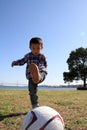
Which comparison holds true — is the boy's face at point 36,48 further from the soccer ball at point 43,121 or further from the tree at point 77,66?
the tree at point 77,66

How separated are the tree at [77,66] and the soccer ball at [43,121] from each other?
7719cm

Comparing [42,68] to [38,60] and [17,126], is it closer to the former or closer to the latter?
[38,60]

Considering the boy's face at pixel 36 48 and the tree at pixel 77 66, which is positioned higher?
the tree at pixel 77 66

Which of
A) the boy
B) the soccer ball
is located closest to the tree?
the boy

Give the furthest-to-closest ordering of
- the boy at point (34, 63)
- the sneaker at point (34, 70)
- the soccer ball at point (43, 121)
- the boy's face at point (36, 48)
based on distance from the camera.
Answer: the boy at point (34, 63) < the boy's face at point (36, 48) < the sneaker at point (34, 70) < the soccer ball at point (43, 121)

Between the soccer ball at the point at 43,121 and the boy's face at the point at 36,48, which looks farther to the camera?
the boy's face at the point at 36,48

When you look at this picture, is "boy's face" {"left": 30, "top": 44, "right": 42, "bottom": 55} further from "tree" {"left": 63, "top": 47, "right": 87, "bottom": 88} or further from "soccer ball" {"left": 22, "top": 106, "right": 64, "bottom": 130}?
"tree" {"left": 63, "top": 47, "right": 87, "bottom": 88}

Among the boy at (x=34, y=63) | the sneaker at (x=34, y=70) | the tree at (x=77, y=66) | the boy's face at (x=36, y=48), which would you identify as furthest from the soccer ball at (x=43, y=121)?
the tree at (x=77, y=66)

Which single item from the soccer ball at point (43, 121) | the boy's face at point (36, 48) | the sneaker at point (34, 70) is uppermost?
the boy's face at point (36, 48)

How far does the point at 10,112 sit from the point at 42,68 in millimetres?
2275

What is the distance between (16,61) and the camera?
9.97 m

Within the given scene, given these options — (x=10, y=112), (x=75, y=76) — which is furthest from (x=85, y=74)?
(x=10, y=112)

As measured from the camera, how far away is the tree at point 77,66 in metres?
83.6

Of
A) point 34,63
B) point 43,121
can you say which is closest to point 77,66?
point 34,63
